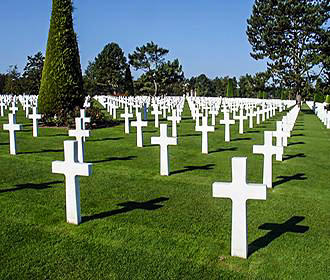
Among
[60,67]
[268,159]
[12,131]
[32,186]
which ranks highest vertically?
[60,67]

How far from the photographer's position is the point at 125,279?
3.32m

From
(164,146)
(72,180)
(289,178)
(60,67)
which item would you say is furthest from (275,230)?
(60,67)

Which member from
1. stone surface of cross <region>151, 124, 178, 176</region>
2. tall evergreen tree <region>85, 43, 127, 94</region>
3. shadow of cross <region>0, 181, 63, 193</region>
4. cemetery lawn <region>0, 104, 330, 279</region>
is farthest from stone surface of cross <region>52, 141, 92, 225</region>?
tall evergreen tree <region>85, 43, 127, 94</region>

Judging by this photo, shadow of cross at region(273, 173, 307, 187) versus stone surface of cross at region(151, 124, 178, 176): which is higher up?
stone surface of cross at region(151, 124, 178, 176)

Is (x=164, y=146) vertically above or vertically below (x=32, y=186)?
above

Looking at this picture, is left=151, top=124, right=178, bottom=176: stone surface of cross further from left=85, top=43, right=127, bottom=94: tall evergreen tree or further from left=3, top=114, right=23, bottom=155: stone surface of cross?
left=85, top=43, right=127, bottom=94: tall evergreen tree

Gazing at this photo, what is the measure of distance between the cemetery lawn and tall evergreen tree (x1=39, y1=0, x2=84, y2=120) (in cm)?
814

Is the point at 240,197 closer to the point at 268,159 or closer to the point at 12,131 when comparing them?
the point at 268,159

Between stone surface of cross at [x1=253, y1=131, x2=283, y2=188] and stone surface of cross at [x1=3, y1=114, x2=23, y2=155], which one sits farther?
stone surface of cross at [x1=3, y1=114, x2=23, y2=155]

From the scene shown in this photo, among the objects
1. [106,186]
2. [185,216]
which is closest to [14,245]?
[185,216]

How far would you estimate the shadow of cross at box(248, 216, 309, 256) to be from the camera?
13.3 feet

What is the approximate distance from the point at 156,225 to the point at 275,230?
55.9 inches

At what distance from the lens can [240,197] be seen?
3.71 metres

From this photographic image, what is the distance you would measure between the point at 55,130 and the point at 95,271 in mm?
12088
